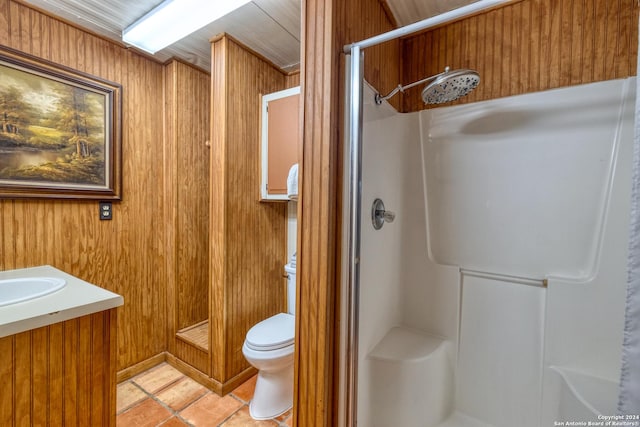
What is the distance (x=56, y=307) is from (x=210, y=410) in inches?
43.9

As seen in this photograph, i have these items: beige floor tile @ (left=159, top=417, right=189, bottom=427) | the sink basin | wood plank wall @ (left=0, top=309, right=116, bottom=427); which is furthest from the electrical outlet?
beige floor tile @ (left=159, top=417, right=189, bottom=427)

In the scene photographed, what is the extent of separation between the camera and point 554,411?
127 cm

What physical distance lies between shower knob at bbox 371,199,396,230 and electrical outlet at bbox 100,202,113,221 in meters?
1.74

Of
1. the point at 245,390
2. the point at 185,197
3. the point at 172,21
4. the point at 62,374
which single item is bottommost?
the point at 245,390

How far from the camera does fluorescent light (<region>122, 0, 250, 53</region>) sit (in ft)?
4.59

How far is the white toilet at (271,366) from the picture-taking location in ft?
5.15

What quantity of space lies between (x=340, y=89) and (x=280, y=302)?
177 centimetres

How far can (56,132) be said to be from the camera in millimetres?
1568

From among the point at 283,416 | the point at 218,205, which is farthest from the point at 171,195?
the point at 283,416

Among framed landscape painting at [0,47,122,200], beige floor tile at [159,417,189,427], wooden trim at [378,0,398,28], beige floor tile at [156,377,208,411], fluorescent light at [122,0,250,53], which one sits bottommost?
beige floor tile at [156,377,208,411]

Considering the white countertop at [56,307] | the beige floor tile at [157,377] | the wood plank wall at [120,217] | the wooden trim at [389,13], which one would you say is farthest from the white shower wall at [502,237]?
the wood plank wall at [120,217]

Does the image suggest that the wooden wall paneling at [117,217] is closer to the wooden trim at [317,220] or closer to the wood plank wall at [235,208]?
the wood plank wall at [235,208]

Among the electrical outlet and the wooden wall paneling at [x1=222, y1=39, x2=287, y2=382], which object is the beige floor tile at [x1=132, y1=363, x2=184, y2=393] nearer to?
the wooden wall paneling at [x1=222, y1=39, x2=287, y2=382]

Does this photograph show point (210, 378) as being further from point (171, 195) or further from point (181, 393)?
point (171, 195)
